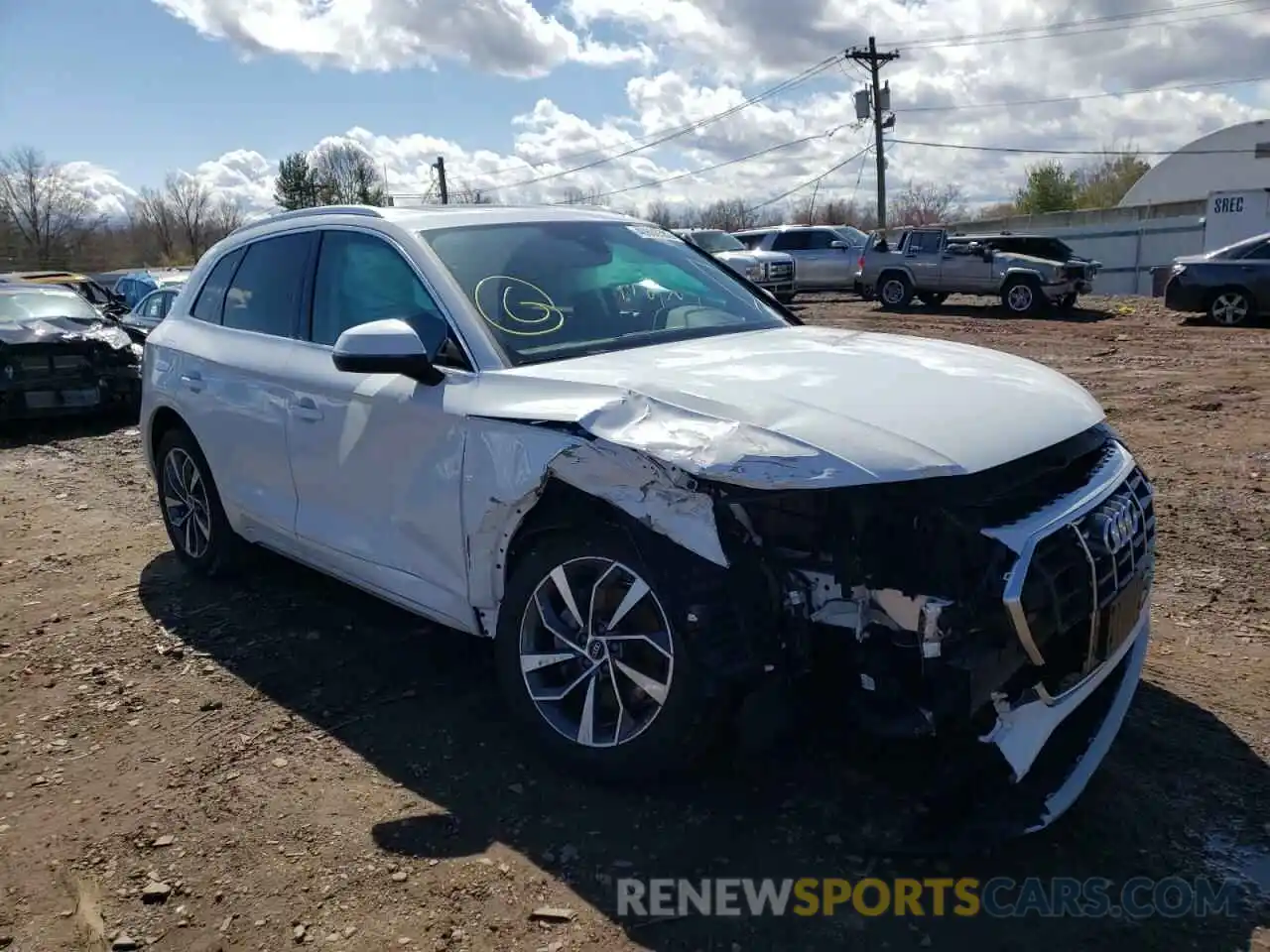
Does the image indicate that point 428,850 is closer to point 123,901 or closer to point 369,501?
point 123,901

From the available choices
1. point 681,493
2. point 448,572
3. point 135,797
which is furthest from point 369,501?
point 681,493

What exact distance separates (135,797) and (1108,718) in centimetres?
304

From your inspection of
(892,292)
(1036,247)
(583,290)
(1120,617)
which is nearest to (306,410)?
(583,290)

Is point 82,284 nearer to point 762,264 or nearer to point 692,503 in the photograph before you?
point 762,264

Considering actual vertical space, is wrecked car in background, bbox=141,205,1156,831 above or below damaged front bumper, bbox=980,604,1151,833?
above

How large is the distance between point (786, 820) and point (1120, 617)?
1124 mm

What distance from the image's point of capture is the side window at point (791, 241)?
25.3 m

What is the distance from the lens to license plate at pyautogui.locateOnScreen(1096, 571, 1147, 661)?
2.76m

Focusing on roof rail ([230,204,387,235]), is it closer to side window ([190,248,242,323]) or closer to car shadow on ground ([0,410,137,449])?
side window ([190,248,242,323])

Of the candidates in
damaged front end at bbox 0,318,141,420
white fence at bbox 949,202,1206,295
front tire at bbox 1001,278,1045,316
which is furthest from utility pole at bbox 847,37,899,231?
damaged front end at bbox 0,318,141,420

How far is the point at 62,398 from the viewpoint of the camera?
10.2 meters

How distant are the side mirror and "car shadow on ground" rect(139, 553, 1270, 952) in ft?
4.26

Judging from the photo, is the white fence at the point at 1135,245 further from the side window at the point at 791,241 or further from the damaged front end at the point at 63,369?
the damaged front end at the point at 63,369

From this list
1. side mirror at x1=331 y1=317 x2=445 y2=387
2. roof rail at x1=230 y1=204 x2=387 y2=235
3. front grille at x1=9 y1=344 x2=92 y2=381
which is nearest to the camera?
side mirror at x1=331 y1=317 x2=445 y2=387
